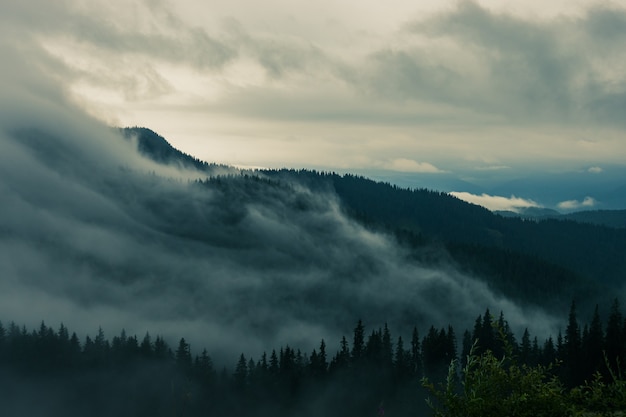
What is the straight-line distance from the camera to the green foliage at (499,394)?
17.6 meters

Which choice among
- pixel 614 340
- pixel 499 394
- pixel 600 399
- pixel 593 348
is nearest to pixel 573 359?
pixel 593 348

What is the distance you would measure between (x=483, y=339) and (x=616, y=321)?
5452 cm

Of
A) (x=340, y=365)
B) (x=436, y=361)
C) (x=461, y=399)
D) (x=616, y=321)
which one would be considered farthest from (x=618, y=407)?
(x=340, y=365)

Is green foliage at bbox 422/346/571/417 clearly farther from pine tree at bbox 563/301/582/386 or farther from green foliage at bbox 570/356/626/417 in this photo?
pine tree at bbox 563/301/582/386

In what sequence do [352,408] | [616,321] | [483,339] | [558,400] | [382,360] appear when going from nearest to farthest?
[558,400]
[616,321]
[483,339]
[352,408]
[382,360]

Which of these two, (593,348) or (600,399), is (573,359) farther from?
A: (600,399)

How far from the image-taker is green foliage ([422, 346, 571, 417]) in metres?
17.6

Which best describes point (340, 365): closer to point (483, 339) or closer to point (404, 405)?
point (404, 405)

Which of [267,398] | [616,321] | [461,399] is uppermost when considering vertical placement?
[461,399]

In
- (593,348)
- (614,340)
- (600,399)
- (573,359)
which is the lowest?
(573,359)

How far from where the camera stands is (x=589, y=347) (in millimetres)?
119625

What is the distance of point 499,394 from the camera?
18.5 meters

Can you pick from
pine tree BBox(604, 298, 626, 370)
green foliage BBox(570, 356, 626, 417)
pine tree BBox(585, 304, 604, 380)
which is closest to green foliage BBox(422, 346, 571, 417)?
green foliage BBox(570, 356, 626, 417)

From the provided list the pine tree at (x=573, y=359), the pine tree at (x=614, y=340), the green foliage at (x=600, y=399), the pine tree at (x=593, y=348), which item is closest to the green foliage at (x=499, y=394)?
the green foliage at (x=600, y=399)
